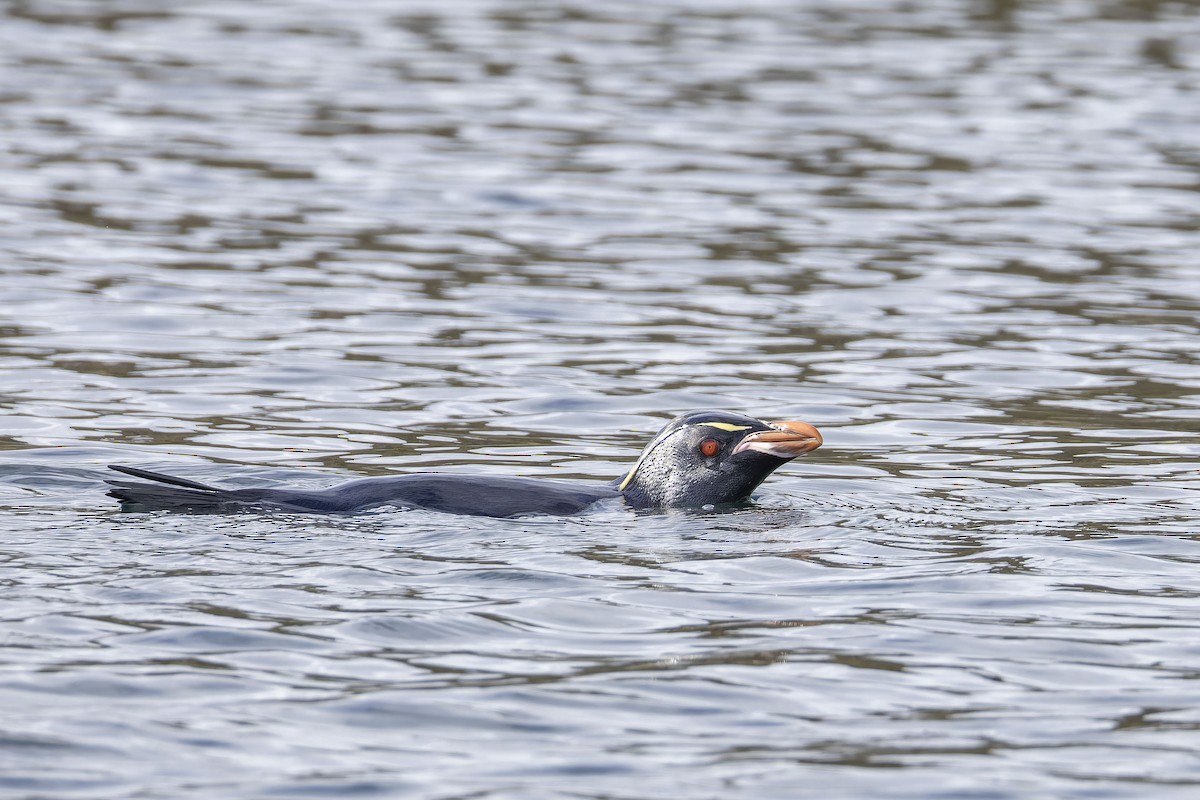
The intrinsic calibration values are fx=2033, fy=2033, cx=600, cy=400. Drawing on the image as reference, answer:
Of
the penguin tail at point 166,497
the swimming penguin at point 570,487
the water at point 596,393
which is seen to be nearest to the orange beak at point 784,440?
the swimming penguin at point 570,487

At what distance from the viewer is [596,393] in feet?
46.1

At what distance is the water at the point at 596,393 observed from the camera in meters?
7.20

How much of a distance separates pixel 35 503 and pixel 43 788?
4.12 m

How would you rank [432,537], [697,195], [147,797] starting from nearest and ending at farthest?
1. [147,797]
2. [432,537]
3. [697,195]

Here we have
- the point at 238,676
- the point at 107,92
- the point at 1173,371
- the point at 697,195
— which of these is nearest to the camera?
the point at 238,676

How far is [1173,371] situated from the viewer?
48.4 feet

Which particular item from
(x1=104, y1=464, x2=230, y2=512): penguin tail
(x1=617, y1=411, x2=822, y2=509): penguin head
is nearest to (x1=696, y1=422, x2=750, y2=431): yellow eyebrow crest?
(x1=617, y1=411, x2=822, y2=509): penguin head

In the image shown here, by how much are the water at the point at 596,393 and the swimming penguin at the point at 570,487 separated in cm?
21

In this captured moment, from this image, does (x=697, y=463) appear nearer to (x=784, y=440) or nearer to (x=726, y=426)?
(x=726, y=426)

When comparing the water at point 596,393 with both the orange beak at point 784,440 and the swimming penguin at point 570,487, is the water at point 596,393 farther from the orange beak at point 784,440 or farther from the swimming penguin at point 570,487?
the orange beak at point 784,440

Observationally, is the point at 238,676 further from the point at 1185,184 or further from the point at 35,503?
the point at 1185,184

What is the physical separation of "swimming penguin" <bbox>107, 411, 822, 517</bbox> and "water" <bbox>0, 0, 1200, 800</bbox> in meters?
0.21

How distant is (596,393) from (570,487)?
343 centimetres

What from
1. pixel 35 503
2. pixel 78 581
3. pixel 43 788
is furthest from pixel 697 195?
pixel 43 788
